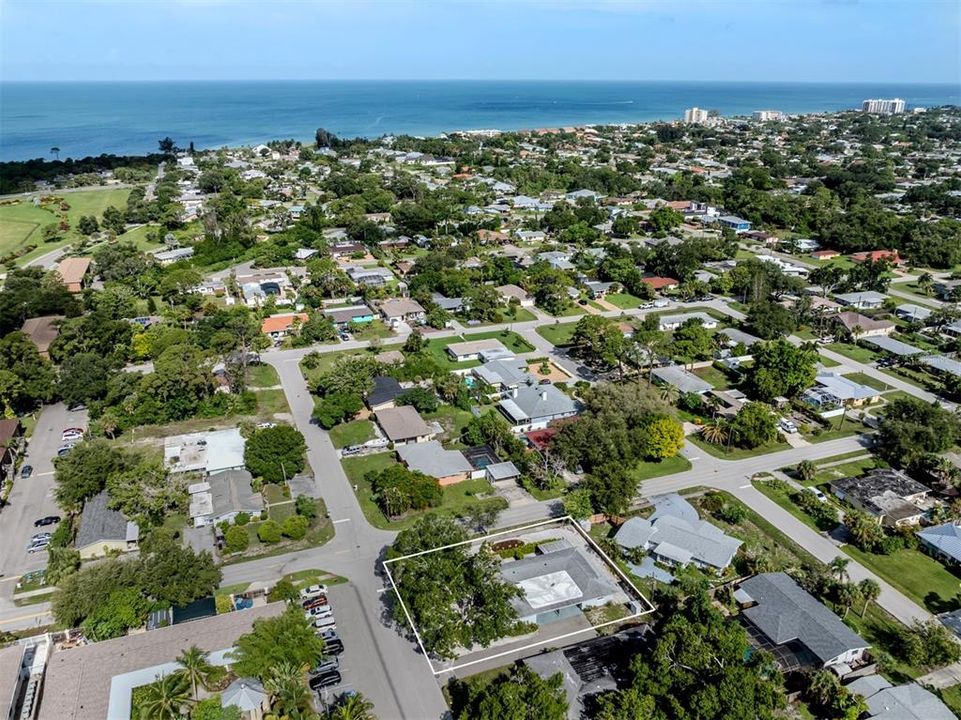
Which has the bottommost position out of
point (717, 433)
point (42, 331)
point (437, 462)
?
point (437, 462)

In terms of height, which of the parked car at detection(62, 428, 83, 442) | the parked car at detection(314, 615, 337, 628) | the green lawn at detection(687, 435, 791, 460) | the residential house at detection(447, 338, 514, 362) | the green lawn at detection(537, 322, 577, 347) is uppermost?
the residential house at detection(447, 338, 514, 362)

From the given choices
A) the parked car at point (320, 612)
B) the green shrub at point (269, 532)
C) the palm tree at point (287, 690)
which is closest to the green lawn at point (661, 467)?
the parked car at point (320, 612)

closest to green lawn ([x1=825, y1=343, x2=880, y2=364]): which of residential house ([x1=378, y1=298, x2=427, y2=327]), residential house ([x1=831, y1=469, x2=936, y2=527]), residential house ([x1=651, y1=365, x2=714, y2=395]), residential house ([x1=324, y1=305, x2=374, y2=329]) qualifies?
residential house ([x1=651, y1=365, x2=714, y2=395])

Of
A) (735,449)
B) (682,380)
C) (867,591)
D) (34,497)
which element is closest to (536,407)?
(682,380)

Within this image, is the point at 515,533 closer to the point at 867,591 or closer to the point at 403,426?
the point at 403,426

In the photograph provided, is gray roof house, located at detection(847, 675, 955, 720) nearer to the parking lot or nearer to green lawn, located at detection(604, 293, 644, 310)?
the parking lot

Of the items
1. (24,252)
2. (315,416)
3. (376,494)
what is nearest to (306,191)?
(24,252)
